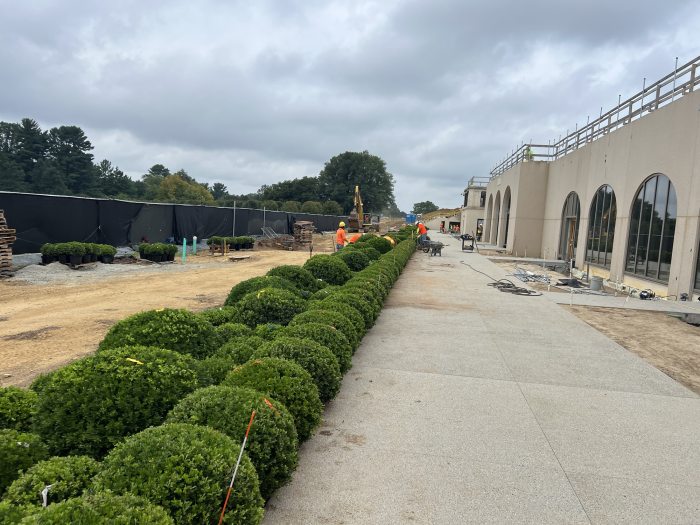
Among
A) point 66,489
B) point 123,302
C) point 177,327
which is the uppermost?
point 177,327

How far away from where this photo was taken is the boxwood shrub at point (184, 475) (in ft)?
7.52

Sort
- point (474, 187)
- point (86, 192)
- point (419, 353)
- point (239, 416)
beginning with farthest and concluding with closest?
point (86, 192) → point (474, 187) → point (419, 353) → point (239, 416)

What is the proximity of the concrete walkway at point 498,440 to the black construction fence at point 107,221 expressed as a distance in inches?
599

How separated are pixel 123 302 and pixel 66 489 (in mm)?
9347

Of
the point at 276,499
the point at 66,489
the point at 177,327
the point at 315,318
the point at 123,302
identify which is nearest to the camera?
the point at 66,489

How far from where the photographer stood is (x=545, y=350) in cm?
747

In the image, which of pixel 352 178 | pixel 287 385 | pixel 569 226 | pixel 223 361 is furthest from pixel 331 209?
pixel 287 385

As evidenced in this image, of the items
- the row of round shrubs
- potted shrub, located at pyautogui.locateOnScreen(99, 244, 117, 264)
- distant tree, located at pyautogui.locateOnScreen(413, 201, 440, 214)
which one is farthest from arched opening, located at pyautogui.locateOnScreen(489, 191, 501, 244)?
distant tree, located at pyautogui.locateOnScreen(413, 201, 440, 214)

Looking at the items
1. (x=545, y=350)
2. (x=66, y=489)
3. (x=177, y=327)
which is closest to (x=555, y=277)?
(x=545, y=350)

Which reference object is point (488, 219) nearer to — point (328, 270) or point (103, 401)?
point (328, 270)

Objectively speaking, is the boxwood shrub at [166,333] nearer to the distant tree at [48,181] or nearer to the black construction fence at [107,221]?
the black construction fence at [107,221]

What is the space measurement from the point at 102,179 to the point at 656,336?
295 feet

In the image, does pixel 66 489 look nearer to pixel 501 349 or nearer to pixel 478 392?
pixel 478 392

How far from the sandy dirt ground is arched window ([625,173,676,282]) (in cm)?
1280
